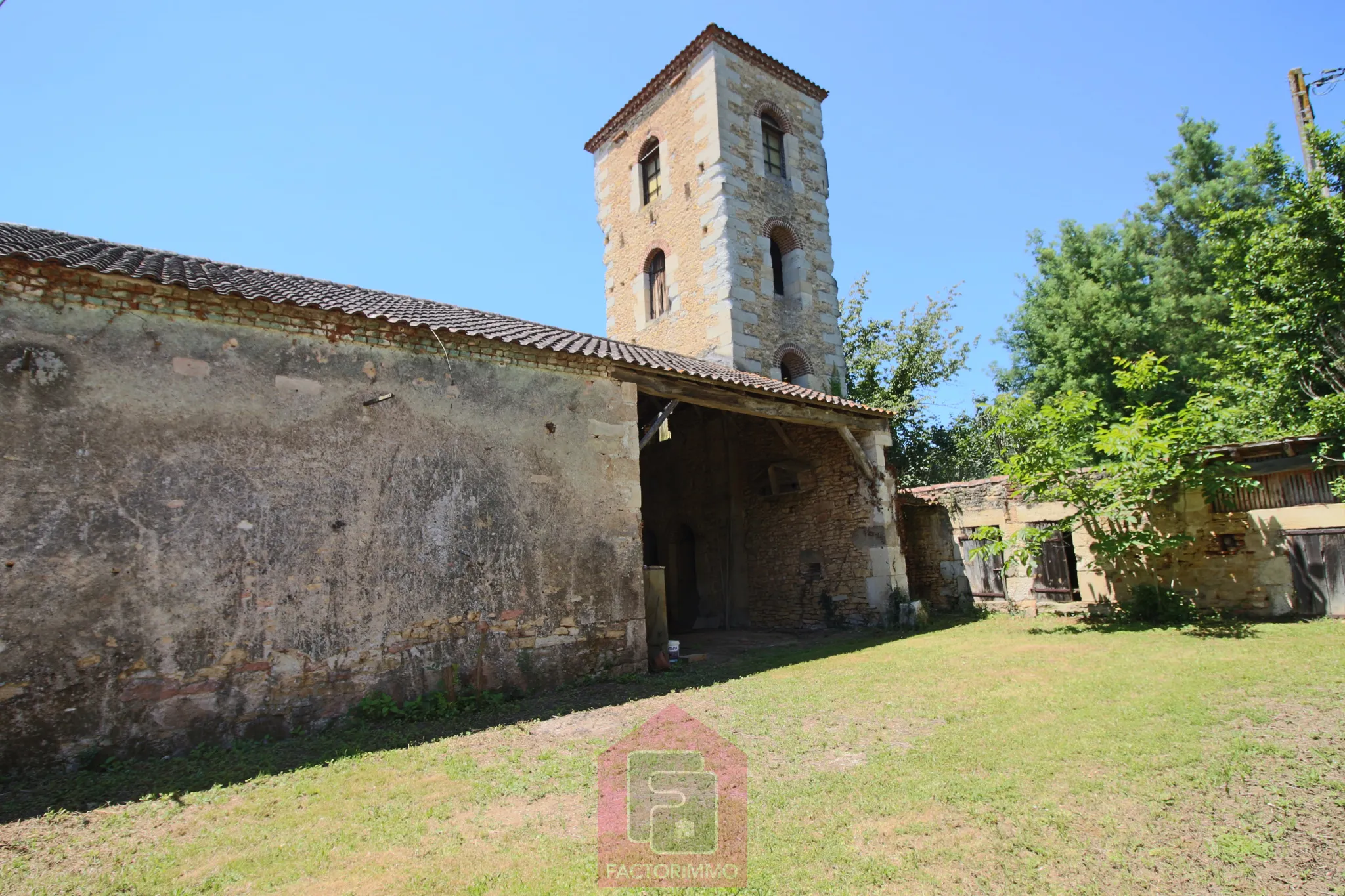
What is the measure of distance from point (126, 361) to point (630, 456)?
15.1 ft

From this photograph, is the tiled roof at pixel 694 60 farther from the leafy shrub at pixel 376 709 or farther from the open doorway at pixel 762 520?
the leafy shrub at pixel 376 709

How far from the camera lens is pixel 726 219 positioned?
14.5 meters

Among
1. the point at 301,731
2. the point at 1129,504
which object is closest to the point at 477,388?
the point at 301,731

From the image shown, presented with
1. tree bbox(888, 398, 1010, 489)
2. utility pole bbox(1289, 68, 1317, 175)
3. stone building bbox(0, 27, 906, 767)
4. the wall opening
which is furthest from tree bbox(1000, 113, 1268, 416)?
stone building bbox(0, 27, 906, 767)

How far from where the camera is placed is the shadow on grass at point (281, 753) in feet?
13.9

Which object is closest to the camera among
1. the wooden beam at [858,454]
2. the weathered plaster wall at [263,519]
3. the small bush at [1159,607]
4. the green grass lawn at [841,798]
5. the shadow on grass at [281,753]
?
the green grass lawn at [841,798]

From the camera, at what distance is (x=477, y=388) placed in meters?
6.89

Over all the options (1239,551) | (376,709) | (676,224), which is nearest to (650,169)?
(676,224)

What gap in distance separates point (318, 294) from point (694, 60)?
11739 mm

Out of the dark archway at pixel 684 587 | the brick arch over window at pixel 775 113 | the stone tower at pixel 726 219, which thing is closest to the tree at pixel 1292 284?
the stone tower at pixel 726 219

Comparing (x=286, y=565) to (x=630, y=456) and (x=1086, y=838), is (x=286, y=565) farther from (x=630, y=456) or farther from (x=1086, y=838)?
(x=1086, y=838)

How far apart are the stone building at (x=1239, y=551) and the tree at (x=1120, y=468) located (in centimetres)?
27

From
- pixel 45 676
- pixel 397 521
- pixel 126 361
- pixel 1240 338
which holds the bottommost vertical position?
pixel 45 676

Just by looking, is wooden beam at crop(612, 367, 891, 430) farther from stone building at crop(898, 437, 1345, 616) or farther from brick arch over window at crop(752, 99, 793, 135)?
brick arch over window at crop(752, 99, 793, 135)
